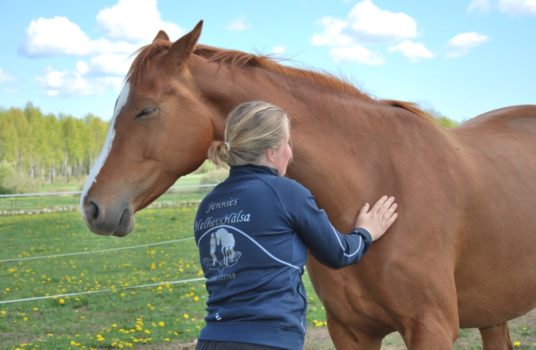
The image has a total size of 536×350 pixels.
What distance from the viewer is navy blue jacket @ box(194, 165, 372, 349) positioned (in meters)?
1.92

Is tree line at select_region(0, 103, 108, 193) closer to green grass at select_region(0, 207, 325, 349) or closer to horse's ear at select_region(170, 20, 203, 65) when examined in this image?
green grass at select_region(0, 207, 325, 349)

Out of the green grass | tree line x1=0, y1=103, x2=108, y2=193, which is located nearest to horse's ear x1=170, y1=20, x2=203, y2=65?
the green grass

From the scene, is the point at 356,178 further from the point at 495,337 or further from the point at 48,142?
the point at 48,142

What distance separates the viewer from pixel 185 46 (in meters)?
2.62

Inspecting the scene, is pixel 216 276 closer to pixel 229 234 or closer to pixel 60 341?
pixel 229 234

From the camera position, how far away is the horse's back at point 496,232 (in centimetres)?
293

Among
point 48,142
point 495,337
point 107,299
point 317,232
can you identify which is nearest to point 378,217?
point 317,232

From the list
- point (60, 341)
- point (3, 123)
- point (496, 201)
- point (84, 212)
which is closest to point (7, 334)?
point (60, 341)

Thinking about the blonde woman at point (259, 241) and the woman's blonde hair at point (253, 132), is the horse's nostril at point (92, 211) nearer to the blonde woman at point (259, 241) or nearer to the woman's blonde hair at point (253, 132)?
the blonde woman at point (259, 241)

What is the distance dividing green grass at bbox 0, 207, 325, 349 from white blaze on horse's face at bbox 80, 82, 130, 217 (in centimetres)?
368

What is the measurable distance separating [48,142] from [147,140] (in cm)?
4582

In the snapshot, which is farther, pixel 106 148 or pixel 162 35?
pixel 162 35

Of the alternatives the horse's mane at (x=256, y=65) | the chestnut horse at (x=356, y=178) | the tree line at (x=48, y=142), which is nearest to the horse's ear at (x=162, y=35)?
the chestnut horse at (x=356, y=178)

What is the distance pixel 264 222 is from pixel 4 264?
11398mm
